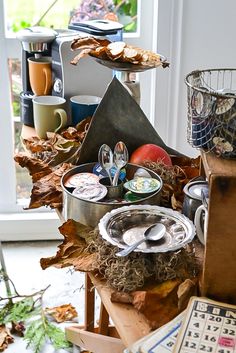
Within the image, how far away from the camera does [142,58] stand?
4.72 ft

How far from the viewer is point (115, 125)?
1282mm

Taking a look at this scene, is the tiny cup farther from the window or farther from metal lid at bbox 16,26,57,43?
the window

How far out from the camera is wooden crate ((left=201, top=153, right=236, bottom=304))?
33.0 inches

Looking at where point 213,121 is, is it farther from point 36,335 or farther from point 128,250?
point 36,335

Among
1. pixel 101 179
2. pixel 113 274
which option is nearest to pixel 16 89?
pixel 101 179

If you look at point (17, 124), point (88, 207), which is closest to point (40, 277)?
point (17, 124)

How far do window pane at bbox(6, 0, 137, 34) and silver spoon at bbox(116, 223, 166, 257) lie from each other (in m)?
1.26

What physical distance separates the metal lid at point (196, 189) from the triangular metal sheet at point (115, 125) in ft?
0.84

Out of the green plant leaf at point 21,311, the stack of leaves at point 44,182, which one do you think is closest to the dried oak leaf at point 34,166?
the stack of leaves at point 44,182

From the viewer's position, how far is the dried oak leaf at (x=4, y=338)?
177 cm

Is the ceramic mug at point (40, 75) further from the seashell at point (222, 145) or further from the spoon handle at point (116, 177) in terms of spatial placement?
the seashell at point (222, 145)

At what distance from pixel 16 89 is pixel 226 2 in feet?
2.80

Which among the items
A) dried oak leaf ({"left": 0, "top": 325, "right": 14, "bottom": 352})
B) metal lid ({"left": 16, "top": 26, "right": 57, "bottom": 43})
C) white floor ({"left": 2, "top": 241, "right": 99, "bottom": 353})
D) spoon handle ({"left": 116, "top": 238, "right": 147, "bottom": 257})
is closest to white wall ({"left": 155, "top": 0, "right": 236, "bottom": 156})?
metal lid ({"left": 16, "top": 26, "right": 57, "bottom": 43})

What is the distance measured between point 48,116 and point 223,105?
777 mm
